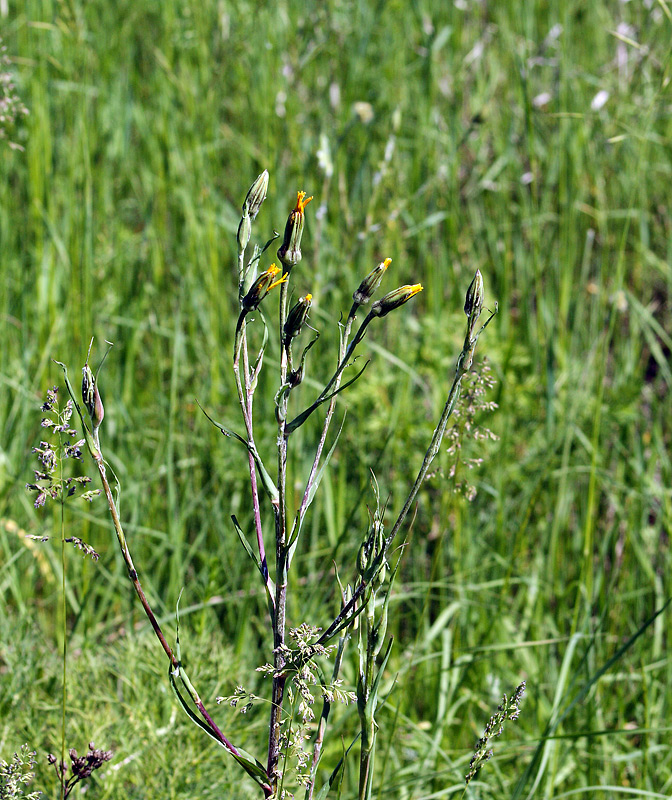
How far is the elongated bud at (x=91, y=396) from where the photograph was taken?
88 cm

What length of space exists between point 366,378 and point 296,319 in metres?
1.87

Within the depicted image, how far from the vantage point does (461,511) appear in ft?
7.62

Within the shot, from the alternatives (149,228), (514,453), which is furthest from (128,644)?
(149,228)

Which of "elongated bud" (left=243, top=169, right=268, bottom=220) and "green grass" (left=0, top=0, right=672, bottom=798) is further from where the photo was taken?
"green grass" (left=0, top=0, right=672, bottom=798)

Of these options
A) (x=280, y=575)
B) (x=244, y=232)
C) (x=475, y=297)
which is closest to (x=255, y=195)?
(x=244, y=232)

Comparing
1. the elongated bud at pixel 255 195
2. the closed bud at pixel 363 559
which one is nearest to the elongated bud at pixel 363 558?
the closed bud at pixel 363 559

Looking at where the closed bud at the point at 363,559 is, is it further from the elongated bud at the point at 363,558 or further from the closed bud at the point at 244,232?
the closed bud at the point at 244,232

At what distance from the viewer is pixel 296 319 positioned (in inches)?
35.0

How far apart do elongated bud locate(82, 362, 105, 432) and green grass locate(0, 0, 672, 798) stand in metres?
0.57

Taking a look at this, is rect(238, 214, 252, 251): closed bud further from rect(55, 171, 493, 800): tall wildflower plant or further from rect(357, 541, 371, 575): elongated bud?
rect(357, 541, 371, 575): elongated bud

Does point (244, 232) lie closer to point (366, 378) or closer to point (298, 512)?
point (298, 512)

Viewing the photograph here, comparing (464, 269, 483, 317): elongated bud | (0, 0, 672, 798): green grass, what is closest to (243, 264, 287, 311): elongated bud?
(464, 269, 483, 317): elongated bud

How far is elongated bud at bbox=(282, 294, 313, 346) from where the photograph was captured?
88cm

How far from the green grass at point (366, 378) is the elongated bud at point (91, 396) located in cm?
57
